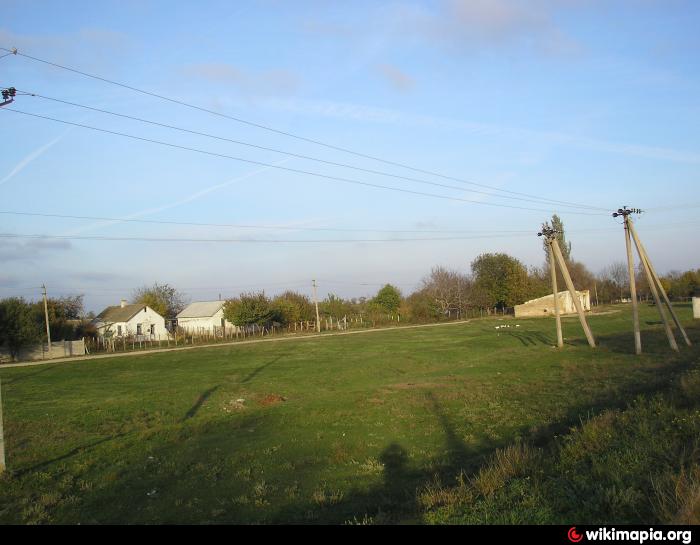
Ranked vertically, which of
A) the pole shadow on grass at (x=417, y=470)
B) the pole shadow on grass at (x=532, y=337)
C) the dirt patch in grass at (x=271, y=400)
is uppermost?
the pole shadow on grass at (x=417, y=470)

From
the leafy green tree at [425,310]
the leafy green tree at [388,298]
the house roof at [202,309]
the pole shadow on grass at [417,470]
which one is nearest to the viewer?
the pole shadow on grass at [417,470]

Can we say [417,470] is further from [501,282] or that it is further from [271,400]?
[501,282]

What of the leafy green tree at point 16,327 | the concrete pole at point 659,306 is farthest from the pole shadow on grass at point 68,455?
the leafy green tree at point 16,327

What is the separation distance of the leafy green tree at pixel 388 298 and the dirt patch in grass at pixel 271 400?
78.5 metres

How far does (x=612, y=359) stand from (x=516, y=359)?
5.24 m

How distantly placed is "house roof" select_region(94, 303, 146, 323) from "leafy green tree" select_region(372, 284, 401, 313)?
41.2 metres

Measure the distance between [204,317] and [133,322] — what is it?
15155mm

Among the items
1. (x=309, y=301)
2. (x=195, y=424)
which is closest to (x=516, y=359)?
(x=195, y=424)

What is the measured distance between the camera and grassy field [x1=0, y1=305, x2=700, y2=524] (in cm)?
766

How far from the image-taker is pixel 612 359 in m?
29.7

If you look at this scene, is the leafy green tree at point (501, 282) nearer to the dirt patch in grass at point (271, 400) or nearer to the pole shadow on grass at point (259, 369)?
the pole shadow on grass at point (259, 369)
